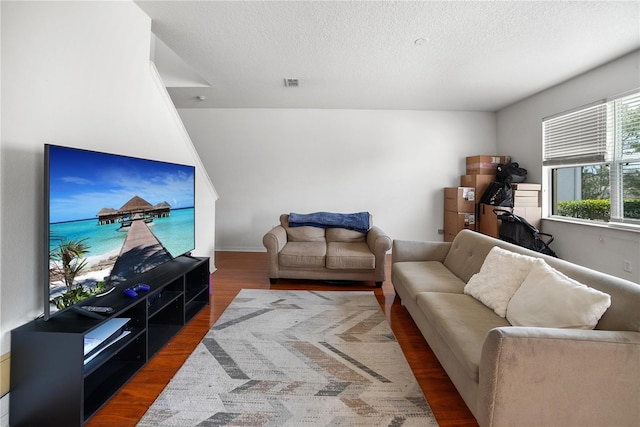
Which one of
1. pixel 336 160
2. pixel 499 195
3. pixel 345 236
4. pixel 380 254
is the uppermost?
pixel 336 160

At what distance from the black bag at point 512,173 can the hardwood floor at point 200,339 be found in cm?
265

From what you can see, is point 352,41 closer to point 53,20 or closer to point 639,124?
point 53,20

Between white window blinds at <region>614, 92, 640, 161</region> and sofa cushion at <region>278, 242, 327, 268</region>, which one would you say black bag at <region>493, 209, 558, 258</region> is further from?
sofa cushion at <region>278, 242, 327, 268</region>

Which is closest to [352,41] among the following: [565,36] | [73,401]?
[565,36]

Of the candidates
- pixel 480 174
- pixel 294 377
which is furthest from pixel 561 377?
pixel 480 174

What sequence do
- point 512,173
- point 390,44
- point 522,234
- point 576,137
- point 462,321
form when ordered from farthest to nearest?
point 512,173
point 522,234
point 576,137
point 390,44
point 462,321

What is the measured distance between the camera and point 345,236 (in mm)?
4117

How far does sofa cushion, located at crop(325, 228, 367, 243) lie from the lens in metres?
4.11

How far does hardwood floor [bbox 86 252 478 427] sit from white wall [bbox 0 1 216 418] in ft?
2.06

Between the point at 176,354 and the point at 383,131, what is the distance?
4.55m

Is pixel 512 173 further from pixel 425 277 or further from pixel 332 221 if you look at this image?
pixel 425 277

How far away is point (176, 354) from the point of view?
2023 millimetres

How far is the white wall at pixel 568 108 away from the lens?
307 centimetres

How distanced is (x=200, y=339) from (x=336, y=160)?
3769 millimetres
